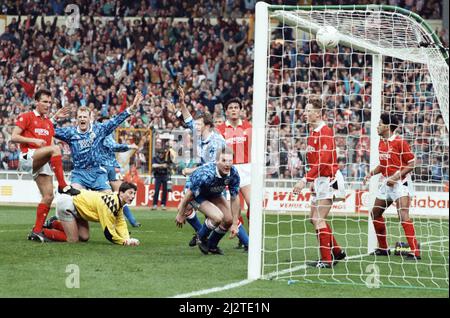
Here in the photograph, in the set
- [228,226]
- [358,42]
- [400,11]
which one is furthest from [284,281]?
[358,42]

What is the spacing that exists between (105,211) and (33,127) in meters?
1.60

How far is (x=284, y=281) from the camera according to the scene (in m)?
8.27

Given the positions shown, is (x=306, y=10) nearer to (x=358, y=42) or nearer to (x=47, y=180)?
(x=358, y=42)

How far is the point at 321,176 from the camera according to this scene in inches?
381

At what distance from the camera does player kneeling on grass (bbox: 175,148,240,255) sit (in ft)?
33.6

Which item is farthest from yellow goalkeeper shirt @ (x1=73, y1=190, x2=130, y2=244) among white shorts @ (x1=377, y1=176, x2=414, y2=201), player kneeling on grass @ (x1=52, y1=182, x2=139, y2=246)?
white shorts @ (x1=377, y1=176, x2=414, y2=201)

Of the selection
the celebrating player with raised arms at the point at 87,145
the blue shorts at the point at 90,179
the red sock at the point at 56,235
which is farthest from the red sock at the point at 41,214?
the blue shorts at the point at 90,179

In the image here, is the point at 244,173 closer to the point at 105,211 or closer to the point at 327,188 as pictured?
the point at 105,211

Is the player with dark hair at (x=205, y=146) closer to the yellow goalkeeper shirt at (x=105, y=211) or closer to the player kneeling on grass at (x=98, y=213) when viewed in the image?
the player kneeling on grass at (x=98, y=213)

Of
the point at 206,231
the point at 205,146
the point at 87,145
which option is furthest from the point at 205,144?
the point at 87,145

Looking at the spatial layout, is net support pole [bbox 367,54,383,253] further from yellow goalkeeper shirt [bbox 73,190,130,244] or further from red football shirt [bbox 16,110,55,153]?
red football shirt [bbox 16,110,55,153]
